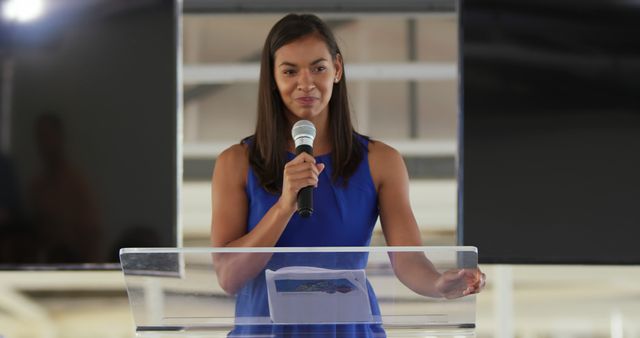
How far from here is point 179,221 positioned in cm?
453

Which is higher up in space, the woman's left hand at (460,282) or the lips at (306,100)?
the lips at (306,100)

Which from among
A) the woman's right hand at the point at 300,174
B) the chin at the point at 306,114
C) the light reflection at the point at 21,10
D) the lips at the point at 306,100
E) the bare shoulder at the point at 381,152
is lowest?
the woman's right hand at the point at 300,174

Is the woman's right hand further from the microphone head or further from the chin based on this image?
the chin

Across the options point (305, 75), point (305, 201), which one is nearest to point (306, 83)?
point (305, 75)

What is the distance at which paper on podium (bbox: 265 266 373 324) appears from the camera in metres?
1.78

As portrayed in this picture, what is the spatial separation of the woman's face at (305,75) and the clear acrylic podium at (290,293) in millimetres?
525

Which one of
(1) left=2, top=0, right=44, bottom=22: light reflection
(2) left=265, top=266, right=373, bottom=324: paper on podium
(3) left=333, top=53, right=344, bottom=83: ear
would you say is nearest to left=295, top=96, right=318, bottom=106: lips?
Answer: (3) left=333, top=53, right=344, bottom=83: ear

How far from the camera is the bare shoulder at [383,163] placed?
225cm

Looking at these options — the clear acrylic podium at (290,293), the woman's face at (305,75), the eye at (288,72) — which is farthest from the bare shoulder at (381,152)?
the clear acrylic podium at (290,293)

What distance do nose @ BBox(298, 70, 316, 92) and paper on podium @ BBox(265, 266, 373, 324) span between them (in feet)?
1.78

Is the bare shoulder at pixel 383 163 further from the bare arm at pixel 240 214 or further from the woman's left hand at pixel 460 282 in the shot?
the woman's left hand at pixel 460 282

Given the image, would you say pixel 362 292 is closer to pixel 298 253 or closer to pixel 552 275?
pixel 298 253

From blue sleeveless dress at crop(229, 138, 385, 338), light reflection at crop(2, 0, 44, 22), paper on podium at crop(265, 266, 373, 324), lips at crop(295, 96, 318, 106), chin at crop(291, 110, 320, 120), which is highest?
light reflection at crop(2, 0, 44, 22)

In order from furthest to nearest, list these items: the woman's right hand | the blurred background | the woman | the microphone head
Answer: the blurred background
the woman
the microphone head
the woman's right hand
